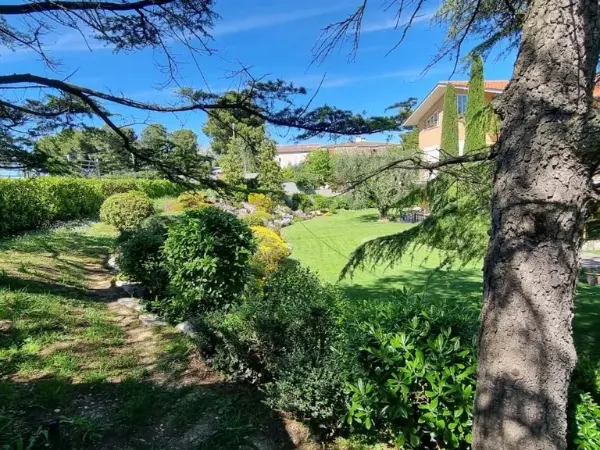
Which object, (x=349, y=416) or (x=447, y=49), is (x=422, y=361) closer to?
(x=349, y=416)

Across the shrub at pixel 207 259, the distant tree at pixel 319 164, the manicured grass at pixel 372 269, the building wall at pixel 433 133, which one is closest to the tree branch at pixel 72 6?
the shrub at pixel 207 259

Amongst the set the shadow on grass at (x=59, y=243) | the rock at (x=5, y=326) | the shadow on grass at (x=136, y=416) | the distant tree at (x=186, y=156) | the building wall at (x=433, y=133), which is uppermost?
the building wall at (x=433, y=133)

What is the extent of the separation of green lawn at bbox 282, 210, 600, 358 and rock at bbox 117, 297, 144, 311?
10.9 feet

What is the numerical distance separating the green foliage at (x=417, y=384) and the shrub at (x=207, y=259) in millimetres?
2682

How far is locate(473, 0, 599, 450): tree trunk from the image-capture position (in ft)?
5.10

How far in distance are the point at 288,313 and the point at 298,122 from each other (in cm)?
264

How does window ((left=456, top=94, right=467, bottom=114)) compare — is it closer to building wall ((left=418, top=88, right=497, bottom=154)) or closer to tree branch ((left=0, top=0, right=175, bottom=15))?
building wall ((left=418, top=88, right=497, bottom=154))

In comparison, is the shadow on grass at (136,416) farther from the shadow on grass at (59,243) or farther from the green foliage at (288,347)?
the shadow on grass at (59,243)

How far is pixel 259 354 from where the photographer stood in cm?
373

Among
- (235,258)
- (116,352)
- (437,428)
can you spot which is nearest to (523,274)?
(437,428)

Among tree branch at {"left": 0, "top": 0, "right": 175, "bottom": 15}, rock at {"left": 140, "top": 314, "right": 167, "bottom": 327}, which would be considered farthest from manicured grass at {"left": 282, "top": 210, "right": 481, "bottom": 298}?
tree branch at {"left": 0, "top": 0, "right": 175, "bottom": 15}

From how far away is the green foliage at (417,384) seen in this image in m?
2.46

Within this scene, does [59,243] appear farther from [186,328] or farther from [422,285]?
[422,285]

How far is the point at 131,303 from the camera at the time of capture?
619 centimetres
